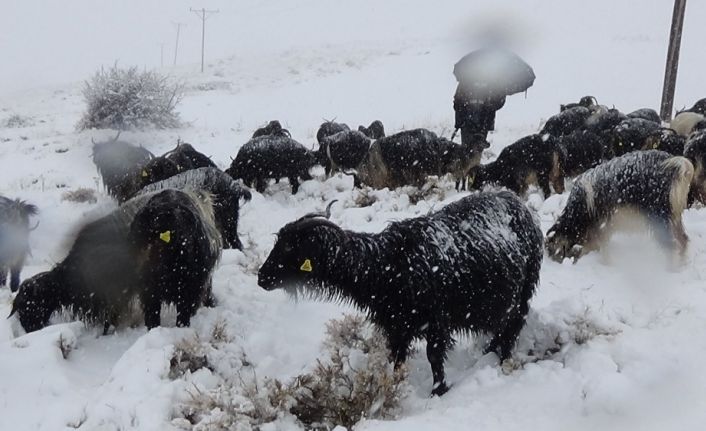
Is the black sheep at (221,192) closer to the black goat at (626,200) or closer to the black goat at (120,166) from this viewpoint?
the black goat at (120,166)

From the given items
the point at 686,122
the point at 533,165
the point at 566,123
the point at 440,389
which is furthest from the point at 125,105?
the point at 440,389

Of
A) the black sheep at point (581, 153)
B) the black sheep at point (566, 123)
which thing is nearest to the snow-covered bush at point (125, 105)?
the black sheep at point (566, 123)

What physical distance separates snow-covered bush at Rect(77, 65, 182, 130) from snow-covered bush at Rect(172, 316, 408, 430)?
660 inches

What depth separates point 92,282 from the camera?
5555 mm

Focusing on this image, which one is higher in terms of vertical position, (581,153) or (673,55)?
(673,55)

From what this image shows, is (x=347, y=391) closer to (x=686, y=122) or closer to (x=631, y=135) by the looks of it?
(x=631, y=135)

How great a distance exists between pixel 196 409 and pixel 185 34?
299 feet

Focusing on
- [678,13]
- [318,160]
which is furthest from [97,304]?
[678,13]

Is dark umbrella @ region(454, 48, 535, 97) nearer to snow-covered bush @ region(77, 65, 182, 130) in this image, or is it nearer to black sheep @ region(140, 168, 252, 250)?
black sheep @ region(140, 168, 252, 250)

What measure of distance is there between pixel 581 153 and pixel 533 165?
3.96 feet

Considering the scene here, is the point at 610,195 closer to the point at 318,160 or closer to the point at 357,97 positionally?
the point at 318,160

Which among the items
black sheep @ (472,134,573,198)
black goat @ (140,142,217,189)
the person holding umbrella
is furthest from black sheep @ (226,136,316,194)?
black sheep @ (472,134,573,198)

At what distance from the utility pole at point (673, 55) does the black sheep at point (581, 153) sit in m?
8.99

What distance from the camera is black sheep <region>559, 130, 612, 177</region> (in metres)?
9.59
